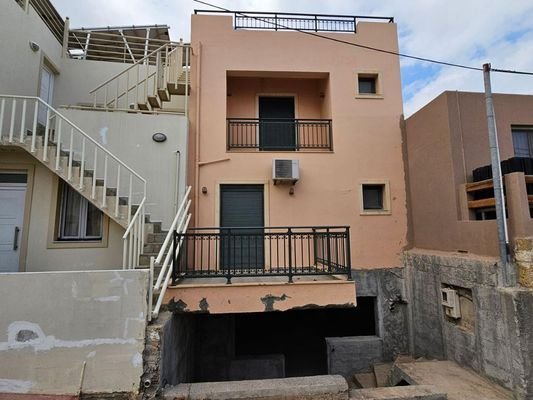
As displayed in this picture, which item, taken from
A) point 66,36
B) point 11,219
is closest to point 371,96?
point 66,36

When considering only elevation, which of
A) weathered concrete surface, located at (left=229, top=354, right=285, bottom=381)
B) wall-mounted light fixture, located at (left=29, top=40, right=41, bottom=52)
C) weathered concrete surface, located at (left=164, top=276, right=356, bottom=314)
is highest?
wall-mounted light fixture, located at (left=29, top=40, right=41, bottom=52)

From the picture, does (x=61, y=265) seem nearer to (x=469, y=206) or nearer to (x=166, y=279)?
(x=166, y=279)

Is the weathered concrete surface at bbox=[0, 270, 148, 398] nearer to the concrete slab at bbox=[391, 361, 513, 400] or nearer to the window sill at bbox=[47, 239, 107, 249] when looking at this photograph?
the window sill at bbox=[47, 239, 107, 249]

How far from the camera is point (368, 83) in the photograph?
872cm

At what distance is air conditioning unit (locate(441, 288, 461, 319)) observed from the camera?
5.81 metres

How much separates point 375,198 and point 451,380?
4316 millimetres

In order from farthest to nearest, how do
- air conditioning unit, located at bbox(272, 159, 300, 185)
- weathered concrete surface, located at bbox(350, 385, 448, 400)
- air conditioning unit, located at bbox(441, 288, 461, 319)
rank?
air conditioning unit, located at bbox(272, 159, 300, 185) < air conditioning unit, located at bbox(441, 288, 461, 319) < weathered concrete surface, located at bbox(350, 385, 448, 400)

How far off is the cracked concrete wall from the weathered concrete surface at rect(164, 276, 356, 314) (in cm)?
218

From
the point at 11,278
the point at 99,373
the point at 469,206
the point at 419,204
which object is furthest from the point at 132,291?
the point at 419,204

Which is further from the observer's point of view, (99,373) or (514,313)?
(514,313)

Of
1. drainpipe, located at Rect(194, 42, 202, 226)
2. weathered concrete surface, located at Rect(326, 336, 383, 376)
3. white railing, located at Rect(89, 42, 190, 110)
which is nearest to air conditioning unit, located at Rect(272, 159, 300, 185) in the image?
drainpipe, located at Rect(194, 42, 202, 226)

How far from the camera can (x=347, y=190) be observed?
26.1ft

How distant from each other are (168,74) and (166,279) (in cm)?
533

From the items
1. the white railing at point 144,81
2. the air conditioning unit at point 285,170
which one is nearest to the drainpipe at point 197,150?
the white railing at point 144,81
